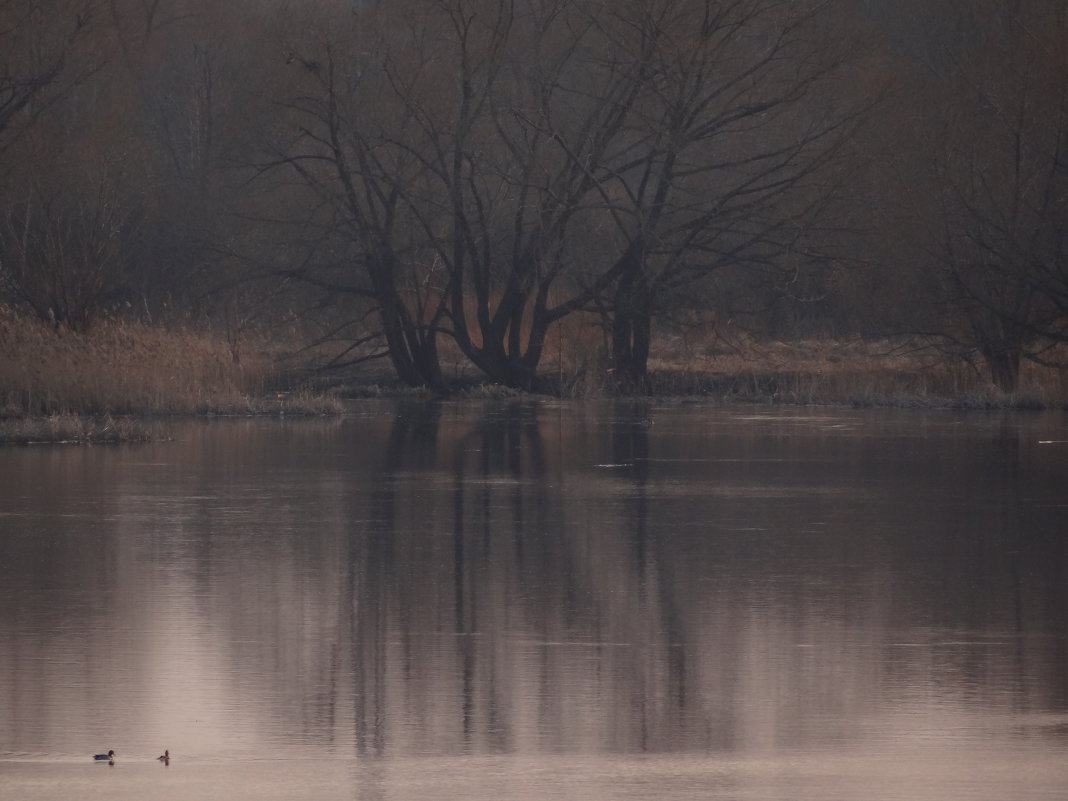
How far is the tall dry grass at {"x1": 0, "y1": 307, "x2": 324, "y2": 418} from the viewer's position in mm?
26422

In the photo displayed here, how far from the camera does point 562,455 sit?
22.0 meters

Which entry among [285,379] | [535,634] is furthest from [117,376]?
[535,634]

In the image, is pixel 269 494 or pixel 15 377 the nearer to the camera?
pixel 269 494

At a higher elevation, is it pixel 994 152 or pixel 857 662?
pixel 994 152

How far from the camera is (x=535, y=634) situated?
9.75m

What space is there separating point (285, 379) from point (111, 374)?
8849mm

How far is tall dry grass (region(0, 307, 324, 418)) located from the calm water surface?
7.22 meters

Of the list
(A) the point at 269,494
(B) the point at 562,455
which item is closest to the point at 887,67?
(B) the point at 562,455

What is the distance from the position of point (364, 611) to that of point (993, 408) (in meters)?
22.2

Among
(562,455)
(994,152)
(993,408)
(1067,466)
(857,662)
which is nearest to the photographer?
(857,662)

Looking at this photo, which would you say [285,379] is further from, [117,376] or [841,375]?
[841,375]

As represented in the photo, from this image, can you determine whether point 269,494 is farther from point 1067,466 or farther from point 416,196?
point 416,196

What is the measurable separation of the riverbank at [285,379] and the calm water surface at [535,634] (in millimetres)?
7167

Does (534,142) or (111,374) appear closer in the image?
(111,374)
